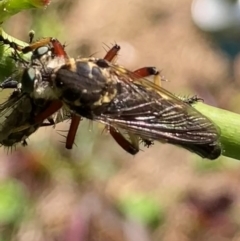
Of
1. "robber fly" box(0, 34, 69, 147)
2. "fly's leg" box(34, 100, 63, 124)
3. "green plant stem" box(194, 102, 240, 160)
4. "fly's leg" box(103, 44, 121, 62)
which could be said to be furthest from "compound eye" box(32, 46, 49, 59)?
"green plant stem" box(194, 102, 240, 160)

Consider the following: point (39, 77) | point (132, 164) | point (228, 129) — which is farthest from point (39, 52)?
point (132, 164)

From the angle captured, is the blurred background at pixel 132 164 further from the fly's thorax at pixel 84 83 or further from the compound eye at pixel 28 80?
the compound eye at pixel 28 80

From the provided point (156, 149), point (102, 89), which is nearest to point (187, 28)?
point (156, 149)

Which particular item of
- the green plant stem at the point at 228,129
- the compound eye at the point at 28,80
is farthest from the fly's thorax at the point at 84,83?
the green plant stem at the point at 228,129

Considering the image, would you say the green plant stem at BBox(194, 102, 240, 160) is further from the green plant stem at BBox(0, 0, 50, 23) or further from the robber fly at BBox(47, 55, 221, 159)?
the green plant stem at BBox(0, 0, 50, 23)

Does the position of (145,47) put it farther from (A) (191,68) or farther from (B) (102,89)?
(B) (102,89)
